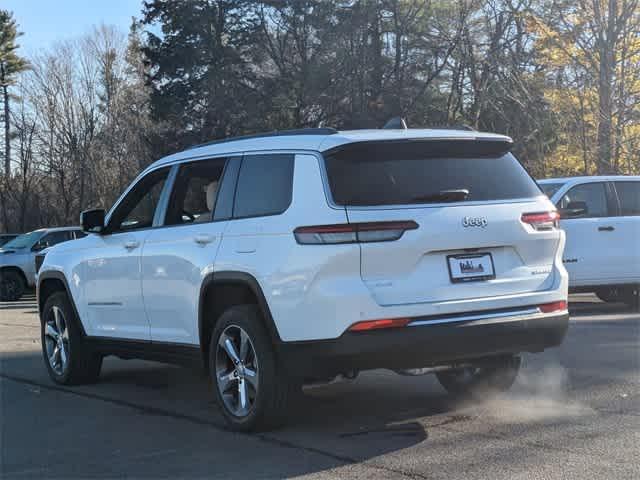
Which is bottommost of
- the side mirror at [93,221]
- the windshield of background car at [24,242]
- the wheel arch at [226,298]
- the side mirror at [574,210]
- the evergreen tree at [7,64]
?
the side mirror at [574,210]

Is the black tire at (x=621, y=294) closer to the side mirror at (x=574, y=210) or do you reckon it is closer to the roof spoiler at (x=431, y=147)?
the side mirror at (x=574, y=210)

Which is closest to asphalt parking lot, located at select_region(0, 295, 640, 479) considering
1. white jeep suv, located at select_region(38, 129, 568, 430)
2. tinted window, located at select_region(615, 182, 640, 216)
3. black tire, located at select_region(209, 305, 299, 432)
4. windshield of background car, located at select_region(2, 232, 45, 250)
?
black tire, located at select_region(209, 305, 299, 432)

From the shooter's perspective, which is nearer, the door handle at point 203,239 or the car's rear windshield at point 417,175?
the car's rear windshield at point 417,175

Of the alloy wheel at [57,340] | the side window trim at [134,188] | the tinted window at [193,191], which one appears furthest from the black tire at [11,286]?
→ the tinted window at [193,191]

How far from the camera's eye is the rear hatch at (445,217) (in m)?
5.57

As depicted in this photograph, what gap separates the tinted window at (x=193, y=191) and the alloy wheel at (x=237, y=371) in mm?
1066

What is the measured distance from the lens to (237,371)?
20.3 ft

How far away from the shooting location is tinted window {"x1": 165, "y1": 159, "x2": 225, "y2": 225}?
273 inches

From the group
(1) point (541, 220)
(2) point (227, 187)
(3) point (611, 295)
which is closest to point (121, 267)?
(2) point (227, 187)

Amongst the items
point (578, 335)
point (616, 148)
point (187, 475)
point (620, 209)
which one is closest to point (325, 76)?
point (616, 148)

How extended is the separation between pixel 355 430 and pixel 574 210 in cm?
760

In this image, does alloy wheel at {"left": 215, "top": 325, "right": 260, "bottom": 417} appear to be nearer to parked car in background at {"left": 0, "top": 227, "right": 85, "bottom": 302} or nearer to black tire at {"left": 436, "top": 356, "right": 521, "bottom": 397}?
black tire at {"left": 436, "top": 356, "right": 521, "bottom": 397}

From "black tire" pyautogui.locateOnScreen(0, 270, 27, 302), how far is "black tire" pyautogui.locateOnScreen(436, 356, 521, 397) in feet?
57.5

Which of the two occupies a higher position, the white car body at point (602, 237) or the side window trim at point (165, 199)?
the side window trim at point (165, 199)
